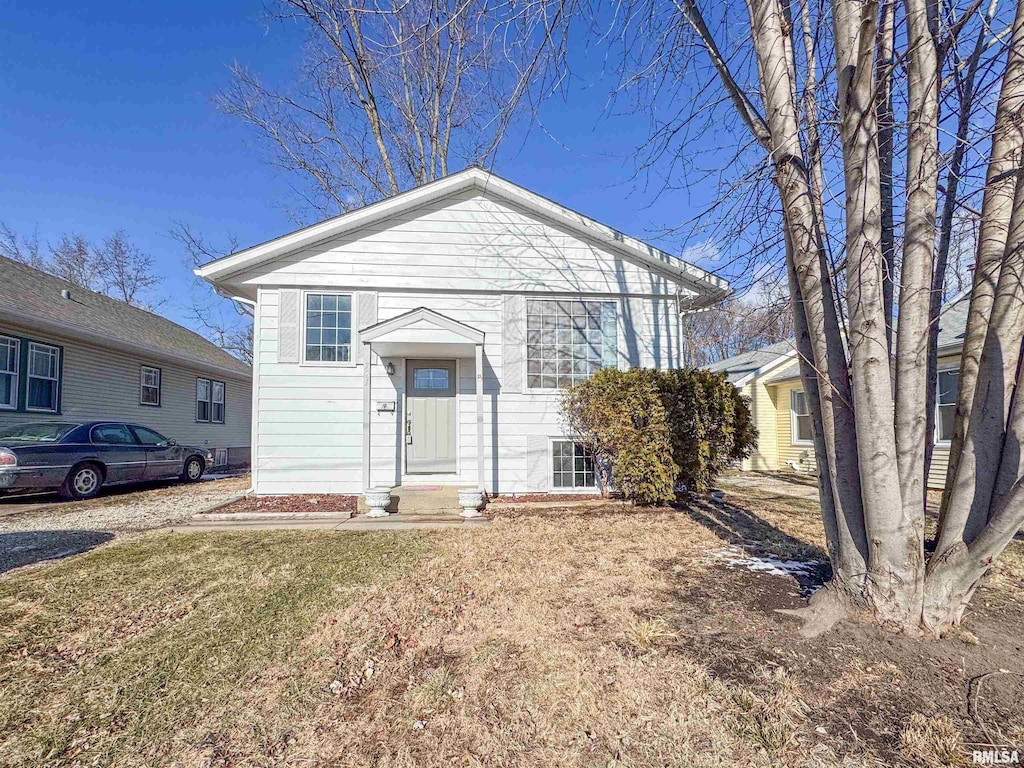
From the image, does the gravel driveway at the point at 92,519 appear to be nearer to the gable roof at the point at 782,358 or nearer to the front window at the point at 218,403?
the front window at the point at 218,403

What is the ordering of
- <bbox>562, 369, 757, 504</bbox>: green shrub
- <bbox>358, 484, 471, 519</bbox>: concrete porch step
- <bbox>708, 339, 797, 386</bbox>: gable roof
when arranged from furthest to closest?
<bbox>708, 339, 797, 386</bbox>: gable roof
<bbox>562, 369, 757, 504</bbox>: green shrub
<bbox>358, 484, 471, 519</bbox>: concrete porch step

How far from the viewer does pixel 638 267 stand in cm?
778

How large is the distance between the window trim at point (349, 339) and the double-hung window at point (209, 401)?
31.6 ft

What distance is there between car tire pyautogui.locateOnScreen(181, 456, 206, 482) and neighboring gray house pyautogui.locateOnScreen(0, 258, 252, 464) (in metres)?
2.55

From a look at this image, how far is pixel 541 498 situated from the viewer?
7.11m

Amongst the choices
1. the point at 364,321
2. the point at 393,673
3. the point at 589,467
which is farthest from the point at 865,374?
the point at 364,321

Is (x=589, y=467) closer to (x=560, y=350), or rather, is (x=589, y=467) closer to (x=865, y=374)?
(x=560, y=350)

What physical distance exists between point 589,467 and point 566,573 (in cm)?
380

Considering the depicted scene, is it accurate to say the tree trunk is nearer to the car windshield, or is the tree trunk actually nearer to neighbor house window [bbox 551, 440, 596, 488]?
neighbor house window [bbox 551, 440, 596, 488]

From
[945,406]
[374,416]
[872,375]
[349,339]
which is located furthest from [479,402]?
[945,406]

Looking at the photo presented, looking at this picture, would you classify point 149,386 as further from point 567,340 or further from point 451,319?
point 567,340

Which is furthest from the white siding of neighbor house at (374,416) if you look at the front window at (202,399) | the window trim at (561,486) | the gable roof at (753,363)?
the front window at (202,399)

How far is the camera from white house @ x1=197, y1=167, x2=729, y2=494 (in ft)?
23.5

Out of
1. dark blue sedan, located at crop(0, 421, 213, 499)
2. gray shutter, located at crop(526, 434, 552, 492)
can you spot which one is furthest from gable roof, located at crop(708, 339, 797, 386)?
dark blue sedan, located at crop(0, 421, 213, 499)
